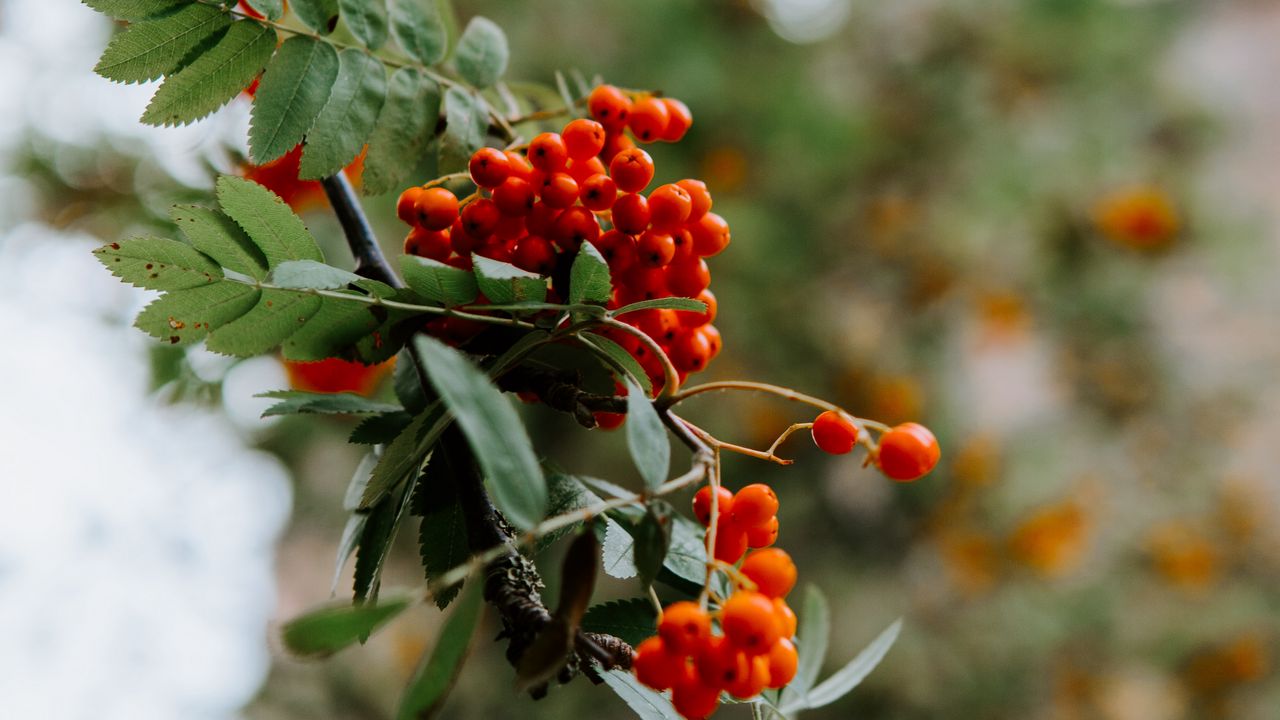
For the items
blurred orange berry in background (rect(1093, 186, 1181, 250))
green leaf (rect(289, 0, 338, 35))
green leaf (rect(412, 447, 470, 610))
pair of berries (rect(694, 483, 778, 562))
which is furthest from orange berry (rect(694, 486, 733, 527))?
blurred orange berry in background (rect(1093, 186, 1181, 250))

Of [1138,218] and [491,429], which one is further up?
[491,429]

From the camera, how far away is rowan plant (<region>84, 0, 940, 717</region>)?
321 millimetres

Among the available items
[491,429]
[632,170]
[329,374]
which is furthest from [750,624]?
[329,374]

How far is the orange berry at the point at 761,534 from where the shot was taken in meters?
0.39

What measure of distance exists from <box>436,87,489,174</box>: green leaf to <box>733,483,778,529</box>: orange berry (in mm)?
269

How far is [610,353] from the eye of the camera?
1.30 ft

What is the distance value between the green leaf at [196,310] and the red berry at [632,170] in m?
0.18

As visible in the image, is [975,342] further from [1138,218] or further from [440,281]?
[440,281]

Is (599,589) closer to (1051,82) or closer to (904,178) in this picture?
(904,178)

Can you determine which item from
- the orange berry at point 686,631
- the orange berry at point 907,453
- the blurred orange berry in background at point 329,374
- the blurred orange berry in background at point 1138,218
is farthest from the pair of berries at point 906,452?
the blurred orange berry in background at point 1138,218

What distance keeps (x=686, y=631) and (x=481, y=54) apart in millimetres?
393

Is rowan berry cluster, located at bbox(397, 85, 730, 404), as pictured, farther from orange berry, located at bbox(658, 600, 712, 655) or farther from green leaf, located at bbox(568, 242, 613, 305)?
orange berry, located at bbox(658, 600, 712, 655)

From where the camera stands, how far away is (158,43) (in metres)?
0.43

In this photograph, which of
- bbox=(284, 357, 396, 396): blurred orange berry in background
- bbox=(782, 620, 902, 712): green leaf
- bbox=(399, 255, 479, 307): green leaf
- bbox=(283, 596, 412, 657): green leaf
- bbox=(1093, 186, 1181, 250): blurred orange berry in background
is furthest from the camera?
bbox=(1093, 186, 1181, 250): blurred orange berry in background
